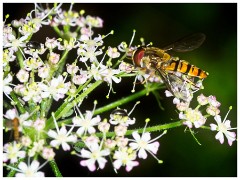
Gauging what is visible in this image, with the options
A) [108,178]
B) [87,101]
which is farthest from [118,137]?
[87,101]

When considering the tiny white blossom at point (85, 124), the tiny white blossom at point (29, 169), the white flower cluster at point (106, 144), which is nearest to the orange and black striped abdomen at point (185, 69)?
the white flower cluster at point (106, 144)

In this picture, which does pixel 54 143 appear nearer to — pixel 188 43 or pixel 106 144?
pixel 106 144

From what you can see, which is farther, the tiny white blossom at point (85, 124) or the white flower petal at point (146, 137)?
the white flower petal at point (146, 137)

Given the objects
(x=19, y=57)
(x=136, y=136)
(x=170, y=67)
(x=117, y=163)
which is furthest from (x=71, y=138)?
(x=170, y=67)

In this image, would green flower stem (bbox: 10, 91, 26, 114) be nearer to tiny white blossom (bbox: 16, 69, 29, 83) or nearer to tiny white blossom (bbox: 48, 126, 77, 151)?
tiny white blossom (bbox: 16, 69, 29, 83)

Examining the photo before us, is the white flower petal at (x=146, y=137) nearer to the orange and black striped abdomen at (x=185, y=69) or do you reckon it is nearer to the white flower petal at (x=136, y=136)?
the white flower petal at (x=136, y=136)

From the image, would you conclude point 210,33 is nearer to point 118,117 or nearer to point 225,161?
point 225,161
